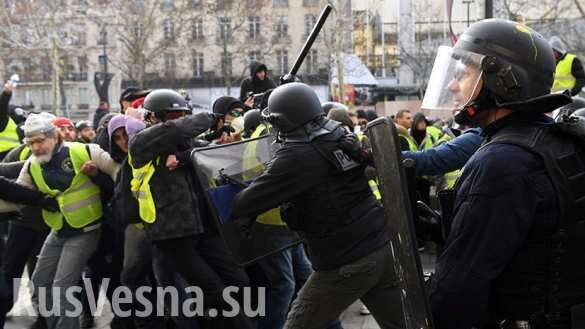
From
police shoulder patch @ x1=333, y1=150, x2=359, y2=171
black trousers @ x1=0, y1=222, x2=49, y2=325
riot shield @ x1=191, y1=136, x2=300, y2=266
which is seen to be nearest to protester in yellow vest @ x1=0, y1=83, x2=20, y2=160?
black trousers @ x1=0, y1=222, x2=49, y2=325

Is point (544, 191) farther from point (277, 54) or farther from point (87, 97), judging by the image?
point (87, 97)

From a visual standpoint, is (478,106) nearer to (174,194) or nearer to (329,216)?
(329,216)

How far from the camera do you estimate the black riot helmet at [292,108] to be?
13.3ft

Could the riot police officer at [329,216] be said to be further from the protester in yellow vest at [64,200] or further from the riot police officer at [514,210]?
the protester in yellow vest at [64,200]

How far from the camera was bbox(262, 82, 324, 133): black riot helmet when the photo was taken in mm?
4055

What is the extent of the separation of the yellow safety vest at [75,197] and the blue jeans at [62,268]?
120mm

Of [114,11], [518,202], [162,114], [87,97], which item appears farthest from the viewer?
[87,97]

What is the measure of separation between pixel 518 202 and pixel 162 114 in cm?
376

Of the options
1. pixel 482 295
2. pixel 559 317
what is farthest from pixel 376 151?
pixel 559 317

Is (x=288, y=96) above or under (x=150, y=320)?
above

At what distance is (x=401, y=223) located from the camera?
7.07 ft

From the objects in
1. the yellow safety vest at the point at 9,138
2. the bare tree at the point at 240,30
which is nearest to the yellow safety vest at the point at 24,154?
the yellow safety vest at the point at 9,138

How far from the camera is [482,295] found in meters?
2.08

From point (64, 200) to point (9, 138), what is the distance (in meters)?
3.63
